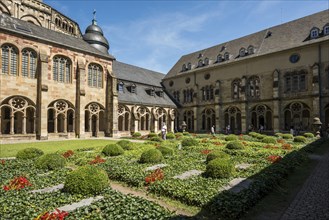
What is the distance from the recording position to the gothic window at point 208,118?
39.2 metres

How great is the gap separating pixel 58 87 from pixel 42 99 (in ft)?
8.80

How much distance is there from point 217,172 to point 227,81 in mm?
31282

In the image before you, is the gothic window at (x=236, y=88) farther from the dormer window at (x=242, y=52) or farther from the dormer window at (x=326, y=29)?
the dormer window at (x=326, y=29)

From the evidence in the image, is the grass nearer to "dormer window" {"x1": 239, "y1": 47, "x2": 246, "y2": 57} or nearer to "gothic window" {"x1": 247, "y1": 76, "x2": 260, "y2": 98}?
"gothic window" {"x1": 247, "y1": 76, "x2": 260, "y2": 98}

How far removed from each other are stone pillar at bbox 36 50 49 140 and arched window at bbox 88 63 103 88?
5895 millimetres

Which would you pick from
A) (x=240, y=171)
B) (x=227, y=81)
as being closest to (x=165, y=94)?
(x=227, y=81)

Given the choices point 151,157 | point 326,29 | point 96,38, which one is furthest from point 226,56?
point 151,157

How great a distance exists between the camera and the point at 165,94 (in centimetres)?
4388

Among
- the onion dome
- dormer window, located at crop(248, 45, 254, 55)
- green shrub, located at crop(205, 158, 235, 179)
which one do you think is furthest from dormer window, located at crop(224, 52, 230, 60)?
green shrub, located at crop(205, 158, 235, 179)

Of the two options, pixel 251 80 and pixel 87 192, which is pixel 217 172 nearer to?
pixel 87 192

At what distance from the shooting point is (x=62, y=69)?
26156 millimetres

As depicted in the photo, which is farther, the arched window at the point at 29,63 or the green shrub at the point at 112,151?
the arched window at the point at 29,63

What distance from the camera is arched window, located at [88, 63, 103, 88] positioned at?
28.9 meters

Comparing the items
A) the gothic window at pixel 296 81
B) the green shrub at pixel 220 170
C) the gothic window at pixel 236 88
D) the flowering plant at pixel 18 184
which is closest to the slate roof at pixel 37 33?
the flowering plant at pixel 18 184
